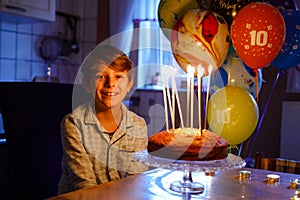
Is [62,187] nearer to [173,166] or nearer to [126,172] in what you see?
[126,172]

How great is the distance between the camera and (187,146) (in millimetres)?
1137

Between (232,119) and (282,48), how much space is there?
1.51 feet

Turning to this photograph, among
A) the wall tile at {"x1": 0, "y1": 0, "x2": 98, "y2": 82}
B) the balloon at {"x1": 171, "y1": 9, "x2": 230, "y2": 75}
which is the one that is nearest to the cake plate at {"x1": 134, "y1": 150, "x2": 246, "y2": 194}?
the balloon at {"x1": 171, "y1": 9, "x2": 230, "y2": 75}

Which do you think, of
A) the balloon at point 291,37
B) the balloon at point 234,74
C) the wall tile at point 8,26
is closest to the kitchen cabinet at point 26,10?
the wall tile at point 8,26

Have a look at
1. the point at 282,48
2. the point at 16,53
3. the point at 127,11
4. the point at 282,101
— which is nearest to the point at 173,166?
the point at 282,48

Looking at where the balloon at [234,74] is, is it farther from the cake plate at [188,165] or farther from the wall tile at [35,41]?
the wall tile at [35,41]

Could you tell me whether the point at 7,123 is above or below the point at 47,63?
below

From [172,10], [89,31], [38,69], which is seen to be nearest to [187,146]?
[172,10]

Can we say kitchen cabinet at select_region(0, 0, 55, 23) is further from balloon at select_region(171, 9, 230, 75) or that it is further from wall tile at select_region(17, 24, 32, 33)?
balloon at select_region(171, 9, 230, 75)

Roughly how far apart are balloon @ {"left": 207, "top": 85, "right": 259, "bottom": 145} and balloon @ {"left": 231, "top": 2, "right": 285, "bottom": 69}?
0.18 metres

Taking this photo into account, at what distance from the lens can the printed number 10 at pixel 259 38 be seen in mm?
1833

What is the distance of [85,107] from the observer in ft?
4.71

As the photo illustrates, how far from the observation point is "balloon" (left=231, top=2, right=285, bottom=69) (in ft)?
5.98

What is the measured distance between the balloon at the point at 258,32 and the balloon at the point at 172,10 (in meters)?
0.24
